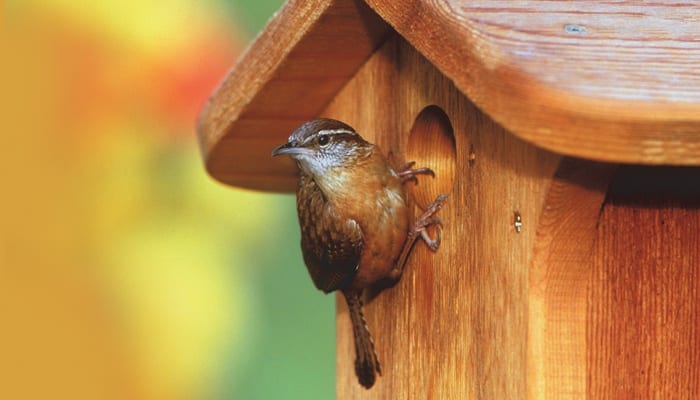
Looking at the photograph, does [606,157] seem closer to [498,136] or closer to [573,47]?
[573,47]

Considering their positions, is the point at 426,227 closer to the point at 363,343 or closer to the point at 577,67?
the point at 363,343

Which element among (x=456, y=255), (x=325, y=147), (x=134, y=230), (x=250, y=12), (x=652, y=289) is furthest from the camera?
Answer: (x=250, y=12)

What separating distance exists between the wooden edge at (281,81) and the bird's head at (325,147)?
6.4 inches

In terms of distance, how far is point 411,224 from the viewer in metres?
3.06

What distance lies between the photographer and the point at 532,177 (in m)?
2.37

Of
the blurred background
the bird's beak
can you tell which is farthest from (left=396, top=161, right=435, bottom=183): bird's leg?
the blurred background

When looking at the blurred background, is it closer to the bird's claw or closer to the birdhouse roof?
the bird's claw

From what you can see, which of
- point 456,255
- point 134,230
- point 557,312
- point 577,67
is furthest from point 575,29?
point 134,230

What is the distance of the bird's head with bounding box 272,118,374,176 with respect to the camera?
3.15 meters

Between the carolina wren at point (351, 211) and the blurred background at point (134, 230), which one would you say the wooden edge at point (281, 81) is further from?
the blurred background at point (134, 230)

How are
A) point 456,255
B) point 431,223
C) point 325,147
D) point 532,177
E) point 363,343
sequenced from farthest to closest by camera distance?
point 363,343, point 325,147, point 431,223, point 456,255, point 532,177

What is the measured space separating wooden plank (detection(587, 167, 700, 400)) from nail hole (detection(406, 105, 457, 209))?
1.97 feet

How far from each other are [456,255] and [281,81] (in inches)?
30.7

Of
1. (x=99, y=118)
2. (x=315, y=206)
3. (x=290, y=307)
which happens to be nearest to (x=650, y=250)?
(x=315, y=206)
